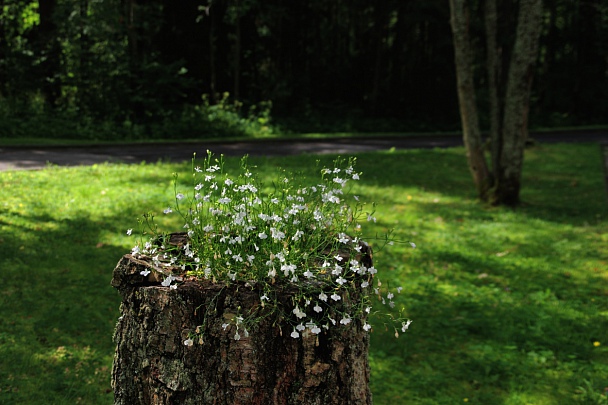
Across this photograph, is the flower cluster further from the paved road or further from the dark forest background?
the dark forest background

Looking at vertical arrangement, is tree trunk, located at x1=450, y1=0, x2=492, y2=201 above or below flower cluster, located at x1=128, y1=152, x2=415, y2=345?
above

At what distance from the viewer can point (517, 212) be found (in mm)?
10797

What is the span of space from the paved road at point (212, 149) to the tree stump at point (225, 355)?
11283 mm

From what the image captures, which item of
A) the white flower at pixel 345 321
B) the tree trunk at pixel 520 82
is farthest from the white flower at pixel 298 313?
the tree trunk at pixel 520 82

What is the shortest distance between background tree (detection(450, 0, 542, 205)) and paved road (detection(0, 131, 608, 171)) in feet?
19.6

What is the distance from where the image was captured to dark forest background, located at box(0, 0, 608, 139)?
21797mm

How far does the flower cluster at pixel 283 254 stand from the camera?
291 cm

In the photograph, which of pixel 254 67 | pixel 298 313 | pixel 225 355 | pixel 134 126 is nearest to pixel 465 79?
pixel 298 313

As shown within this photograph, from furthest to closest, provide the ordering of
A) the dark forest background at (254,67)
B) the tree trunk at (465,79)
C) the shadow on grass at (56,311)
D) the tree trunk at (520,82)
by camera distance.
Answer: the dark forest background at (254,67) < the tree trunk at (465,79) < the tree trunk at (520,82) < the shadow on grass at (56,311)

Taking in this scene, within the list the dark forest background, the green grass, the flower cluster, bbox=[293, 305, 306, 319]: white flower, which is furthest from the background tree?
the dark forest background

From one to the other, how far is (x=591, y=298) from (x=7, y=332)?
6.04 metres

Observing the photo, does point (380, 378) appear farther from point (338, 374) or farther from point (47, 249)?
point (47, 249)

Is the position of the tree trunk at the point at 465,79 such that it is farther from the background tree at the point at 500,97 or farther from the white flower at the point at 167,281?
the white flower at the point at 167,281

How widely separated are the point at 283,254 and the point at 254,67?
24.8m
